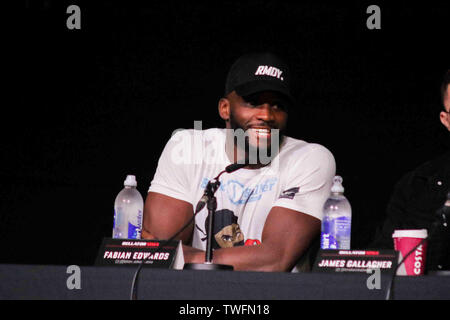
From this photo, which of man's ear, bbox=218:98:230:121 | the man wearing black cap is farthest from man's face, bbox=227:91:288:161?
man's ear, bbox=218:98:230:121

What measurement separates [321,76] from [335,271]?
167cm

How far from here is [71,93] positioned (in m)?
3.08

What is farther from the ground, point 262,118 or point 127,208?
point 262,118

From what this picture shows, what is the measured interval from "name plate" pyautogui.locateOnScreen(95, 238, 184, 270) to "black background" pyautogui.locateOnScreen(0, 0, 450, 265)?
4.51 ft

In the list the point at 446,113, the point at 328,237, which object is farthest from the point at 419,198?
the point at 328,237

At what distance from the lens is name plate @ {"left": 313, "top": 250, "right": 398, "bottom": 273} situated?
155 cm

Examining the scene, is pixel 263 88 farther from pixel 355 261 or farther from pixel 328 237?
pixel 355 261

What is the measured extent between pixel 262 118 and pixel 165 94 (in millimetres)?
749

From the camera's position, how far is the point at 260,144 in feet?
8.22

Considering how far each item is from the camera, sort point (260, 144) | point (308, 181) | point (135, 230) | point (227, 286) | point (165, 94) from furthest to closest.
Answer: point (165, 94) → point (260, 144) → point (308, 181) → point (135, 230) → point (227, 286)

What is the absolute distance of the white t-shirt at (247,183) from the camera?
241cm

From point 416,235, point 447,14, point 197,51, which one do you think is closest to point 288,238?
point 416,235
